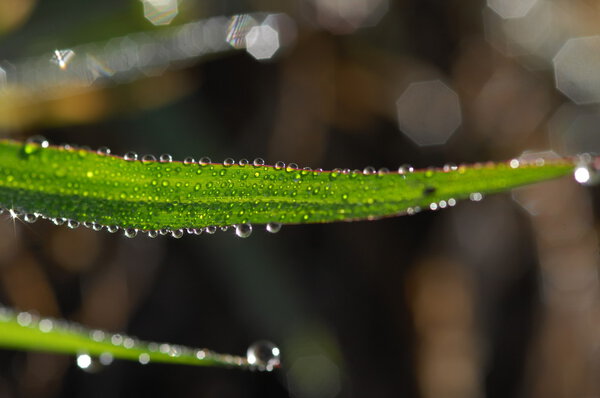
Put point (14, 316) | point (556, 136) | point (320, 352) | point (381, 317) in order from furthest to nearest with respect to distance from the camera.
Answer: point (556, 136), point (381, 317), point (320, 352), point (14, 316)

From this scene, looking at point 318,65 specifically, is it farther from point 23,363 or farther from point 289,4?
point 23,363

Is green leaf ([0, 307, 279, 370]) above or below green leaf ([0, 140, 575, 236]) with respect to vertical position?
below

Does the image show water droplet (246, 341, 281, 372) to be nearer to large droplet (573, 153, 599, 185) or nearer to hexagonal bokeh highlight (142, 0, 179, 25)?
large droplet (573, 153, 599, 185)

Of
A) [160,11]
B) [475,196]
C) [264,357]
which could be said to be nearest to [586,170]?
[475,196]

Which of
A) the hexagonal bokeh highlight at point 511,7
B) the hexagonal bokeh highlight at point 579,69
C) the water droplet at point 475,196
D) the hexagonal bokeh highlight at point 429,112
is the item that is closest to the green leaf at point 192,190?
the water droplet at point 475,196

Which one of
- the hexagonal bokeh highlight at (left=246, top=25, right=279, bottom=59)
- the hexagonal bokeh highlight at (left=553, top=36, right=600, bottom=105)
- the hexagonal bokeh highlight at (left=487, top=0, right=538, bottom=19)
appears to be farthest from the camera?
the hexagonal bokeh highlight at (left=487, top=0, right=538, bottom=19)

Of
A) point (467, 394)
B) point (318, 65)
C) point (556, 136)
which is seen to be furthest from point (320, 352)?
point (556, 136)

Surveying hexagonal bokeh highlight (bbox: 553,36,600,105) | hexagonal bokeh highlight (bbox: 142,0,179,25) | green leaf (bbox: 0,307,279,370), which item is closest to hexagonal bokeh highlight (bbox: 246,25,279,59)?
hexagonal bokeh highlight (bbox: 142,0,179,25)

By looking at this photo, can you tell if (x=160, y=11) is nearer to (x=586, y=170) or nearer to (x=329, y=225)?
(x=329, y=225)
